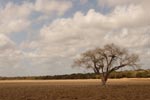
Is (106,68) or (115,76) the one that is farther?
(115,76)

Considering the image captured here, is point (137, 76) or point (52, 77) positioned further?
point (52, 77)

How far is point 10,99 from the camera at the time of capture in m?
36.4

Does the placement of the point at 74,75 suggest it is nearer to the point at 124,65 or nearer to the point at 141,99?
the point at 124,65

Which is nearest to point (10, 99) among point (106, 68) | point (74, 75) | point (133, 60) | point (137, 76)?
point (106, 68)

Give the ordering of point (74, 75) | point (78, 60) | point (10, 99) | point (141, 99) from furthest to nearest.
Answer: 1. point (74, 75)
2. point (78, 60)
3. point (10, 99)
4. point (141, 99)

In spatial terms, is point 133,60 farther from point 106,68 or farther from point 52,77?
point 52,77

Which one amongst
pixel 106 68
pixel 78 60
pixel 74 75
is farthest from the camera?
pixel 74 75

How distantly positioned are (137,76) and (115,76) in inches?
514

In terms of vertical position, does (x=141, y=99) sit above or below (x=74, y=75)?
below

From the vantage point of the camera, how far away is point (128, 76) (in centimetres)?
16150

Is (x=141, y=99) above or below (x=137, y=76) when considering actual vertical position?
below

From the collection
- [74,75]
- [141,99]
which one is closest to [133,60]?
[141,99]

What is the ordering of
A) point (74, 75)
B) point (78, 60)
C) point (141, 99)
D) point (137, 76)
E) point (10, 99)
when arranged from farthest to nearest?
point (74, 75)
point (137, 76)
point (78, 60)
point (10, 99)
point (141, 99)

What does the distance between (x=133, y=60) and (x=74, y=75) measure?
105 m
